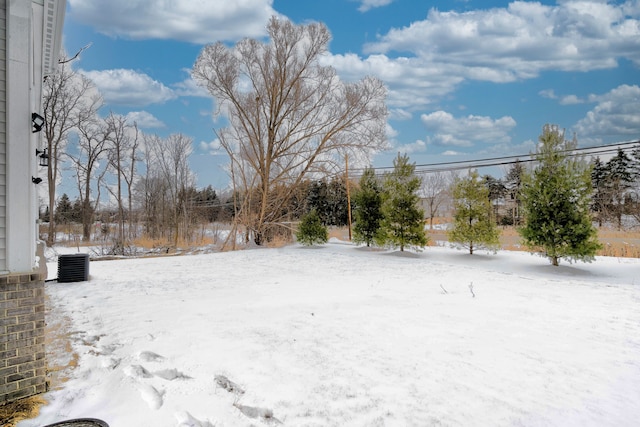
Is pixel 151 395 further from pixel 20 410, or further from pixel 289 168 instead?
pixel 289 168

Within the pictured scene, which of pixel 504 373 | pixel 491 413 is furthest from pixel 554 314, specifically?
pixel 491 413

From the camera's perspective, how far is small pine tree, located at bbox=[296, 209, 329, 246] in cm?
1360

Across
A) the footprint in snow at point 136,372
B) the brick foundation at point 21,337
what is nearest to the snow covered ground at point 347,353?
→ the footprint in snow at point 136,372

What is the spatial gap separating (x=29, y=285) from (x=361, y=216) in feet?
35.6

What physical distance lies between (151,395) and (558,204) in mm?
9098

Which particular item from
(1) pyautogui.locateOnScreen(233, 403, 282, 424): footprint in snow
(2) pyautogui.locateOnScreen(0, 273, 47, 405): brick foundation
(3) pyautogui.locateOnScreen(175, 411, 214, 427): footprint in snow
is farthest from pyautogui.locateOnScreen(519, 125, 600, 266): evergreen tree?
(2) pyautogui.locateOnScreen(0, 273, 47, 405): brick foundation

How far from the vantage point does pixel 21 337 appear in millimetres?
2809

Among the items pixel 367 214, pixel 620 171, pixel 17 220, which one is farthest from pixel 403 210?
pixel 620 171

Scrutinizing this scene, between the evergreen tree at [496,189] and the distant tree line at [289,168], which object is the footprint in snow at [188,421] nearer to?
the distant tree line at [289,168]

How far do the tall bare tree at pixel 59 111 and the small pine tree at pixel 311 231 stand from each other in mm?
9664

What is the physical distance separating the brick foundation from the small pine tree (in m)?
10.8

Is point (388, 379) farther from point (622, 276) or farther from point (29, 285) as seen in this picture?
point (622, 276)

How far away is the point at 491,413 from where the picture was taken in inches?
103

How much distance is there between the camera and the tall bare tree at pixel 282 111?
46.6ft
